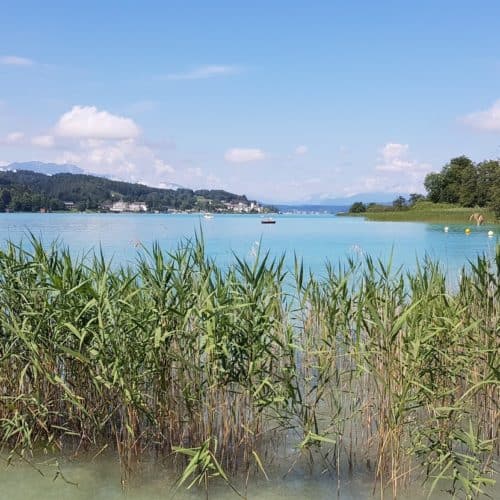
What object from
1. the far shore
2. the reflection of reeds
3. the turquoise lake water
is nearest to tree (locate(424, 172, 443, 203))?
the far shore

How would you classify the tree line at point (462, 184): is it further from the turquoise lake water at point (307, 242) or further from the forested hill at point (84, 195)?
the forested hill at point (84, 195)

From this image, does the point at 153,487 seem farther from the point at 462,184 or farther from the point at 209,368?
the point at 462,184

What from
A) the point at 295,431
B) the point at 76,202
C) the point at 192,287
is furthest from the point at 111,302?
the point at 76,202

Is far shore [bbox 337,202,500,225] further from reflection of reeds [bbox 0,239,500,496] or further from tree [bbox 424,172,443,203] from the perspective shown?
reflection of reeds [bbox 0,239,500,496]

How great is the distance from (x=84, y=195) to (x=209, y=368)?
6456 inches

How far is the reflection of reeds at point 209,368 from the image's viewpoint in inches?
206

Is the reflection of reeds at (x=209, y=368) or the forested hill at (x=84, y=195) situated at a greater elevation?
the forested hill at (x=84, y=195)

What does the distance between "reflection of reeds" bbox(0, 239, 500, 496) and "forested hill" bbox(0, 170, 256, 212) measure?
4975 inches

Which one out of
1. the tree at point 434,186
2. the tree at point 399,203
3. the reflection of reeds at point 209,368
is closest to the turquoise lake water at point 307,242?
the reflection of reeds at point 209,368

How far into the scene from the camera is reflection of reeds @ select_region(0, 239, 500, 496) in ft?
17.2

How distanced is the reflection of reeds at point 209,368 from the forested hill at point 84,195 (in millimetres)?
126372

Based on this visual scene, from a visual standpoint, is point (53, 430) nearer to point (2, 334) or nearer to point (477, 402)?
point (2, 334)

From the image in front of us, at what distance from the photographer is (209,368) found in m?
5.32

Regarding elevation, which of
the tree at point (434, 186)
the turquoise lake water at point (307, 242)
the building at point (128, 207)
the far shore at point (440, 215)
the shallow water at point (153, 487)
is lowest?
the shallow water at point (153, 487)
